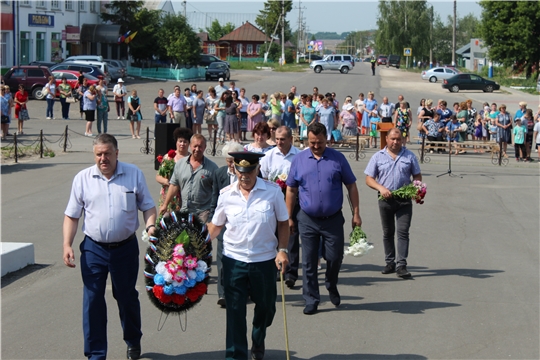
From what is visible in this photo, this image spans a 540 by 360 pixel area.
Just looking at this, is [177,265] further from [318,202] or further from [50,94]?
[50,94]

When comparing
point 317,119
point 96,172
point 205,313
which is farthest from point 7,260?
point 317,119

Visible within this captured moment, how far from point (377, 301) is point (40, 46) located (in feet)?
155

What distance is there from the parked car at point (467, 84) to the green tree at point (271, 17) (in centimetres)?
6480

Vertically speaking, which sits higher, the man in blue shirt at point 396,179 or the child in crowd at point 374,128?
the child in crowd at point 374,128

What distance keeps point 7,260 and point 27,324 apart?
6.81 feet

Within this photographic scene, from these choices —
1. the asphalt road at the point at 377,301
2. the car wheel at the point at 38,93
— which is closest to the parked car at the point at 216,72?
the car wheel at the point at 38,93

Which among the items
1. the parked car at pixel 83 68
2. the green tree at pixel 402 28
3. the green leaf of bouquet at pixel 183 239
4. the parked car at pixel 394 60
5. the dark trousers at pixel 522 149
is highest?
the green tree at pixel 402 28

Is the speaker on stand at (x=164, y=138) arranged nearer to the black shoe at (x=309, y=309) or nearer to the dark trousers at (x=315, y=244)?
the dark trousers at (x=315, y=244)

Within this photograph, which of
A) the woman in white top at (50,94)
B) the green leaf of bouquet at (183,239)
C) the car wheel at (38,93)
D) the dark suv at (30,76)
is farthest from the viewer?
the car wheel at (38,93)

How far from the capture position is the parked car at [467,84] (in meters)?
53.3

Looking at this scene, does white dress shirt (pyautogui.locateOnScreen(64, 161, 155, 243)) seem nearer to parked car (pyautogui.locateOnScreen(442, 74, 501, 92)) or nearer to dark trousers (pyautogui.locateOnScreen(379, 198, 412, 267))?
dark trousers (pyautogui.locateOnScreen(379, 198, 412, 267))

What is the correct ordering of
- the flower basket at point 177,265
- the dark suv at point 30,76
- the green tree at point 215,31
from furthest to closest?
the green tree at point 215,31, the dark suv at point 30,76, the flower basket at point 177,265

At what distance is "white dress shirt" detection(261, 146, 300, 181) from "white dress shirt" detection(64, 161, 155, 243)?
3002 millimetres

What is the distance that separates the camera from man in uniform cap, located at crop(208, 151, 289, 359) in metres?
6.00
